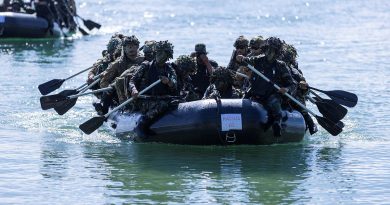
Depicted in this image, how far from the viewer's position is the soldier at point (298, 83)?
62.0 feet

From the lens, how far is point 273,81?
18.3 m

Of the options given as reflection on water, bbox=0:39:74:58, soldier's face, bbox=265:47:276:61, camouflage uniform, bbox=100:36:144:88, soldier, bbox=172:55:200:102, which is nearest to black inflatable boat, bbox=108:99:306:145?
soldier, bbox=172:55:200:102

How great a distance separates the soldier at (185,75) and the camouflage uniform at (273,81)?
99 centimetres

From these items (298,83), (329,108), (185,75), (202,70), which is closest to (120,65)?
(202,70)

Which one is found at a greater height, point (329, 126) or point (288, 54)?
point (288, 54)

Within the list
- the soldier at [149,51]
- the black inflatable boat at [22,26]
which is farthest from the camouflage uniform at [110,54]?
the black inflatable boat at [22,26]

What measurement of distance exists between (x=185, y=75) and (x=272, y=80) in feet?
4.89

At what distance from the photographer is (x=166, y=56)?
18391 mm

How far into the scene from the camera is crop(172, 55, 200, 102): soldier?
737 inches

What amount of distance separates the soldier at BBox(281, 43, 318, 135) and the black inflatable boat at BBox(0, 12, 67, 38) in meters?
19.1

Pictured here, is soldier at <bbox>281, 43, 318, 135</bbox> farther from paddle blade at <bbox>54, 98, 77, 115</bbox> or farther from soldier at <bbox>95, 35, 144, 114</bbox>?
paddle blade at <bbox>54, 98, 77, 115</bbox>

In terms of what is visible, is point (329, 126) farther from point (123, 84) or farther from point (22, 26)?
point (22, 26)

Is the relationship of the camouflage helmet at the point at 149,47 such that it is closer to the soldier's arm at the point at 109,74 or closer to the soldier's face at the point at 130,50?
the soldier's face at the point at 130,50

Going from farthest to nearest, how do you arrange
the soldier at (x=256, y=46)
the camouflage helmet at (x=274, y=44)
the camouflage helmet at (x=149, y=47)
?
the soldier at (x=256, y=46) < the camouflage helmet at (x=149, y=47) < the camouflage helmet at (x=274, y=44)
